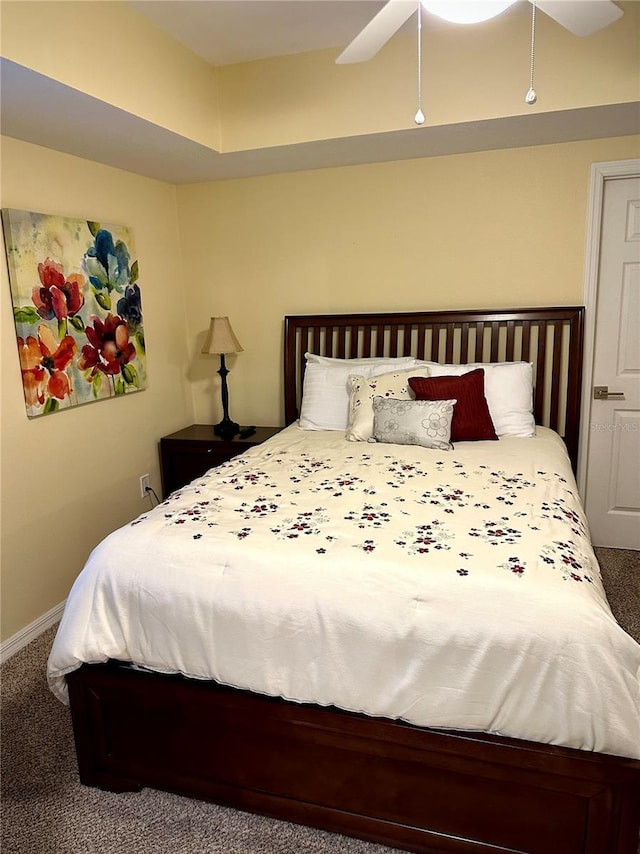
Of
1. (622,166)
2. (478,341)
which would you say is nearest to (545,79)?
(622,166)

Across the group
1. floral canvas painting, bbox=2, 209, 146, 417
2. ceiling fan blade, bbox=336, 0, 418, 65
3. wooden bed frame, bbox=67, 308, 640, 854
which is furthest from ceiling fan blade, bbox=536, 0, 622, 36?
floral canvas painting, bbox=2, 209, 146, 417

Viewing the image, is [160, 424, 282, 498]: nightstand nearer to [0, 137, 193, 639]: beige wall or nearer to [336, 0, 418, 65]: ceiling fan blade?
[0, 137, 193, 639]: beige wall

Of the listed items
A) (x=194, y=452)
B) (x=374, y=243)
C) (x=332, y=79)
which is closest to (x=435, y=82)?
(x=332, y=79)

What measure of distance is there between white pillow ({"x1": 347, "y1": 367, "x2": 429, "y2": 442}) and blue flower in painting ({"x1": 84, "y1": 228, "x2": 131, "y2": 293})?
57.4 inches

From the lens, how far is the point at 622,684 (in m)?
1.40

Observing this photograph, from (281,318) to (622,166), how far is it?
2.11 m

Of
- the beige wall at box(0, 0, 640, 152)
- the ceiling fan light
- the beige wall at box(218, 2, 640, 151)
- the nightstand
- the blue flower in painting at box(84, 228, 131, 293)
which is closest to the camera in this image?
the ceiling fan light

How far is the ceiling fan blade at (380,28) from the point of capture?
164cm

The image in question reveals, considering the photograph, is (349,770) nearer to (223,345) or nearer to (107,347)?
(107,347)

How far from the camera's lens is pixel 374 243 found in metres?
3.55

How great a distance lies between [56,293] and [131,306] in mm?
631

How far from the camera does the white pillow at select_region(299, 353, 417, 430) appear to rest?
3295mm

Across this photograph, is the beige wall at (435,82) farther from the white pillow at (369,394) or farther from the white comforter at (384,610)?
the white comforter at (384,610)

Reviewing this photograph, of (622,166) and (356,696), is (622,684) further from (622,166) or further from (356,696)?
(622,166)
